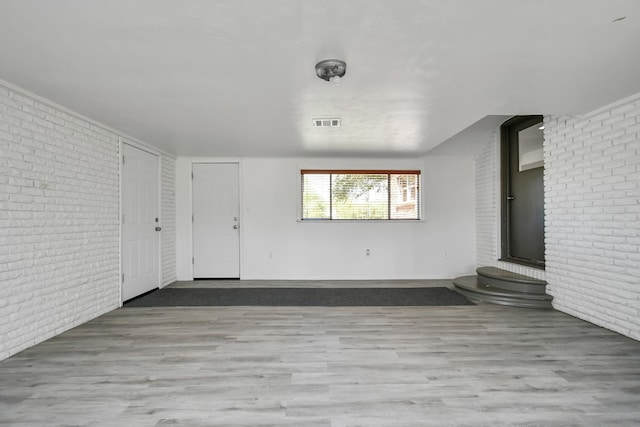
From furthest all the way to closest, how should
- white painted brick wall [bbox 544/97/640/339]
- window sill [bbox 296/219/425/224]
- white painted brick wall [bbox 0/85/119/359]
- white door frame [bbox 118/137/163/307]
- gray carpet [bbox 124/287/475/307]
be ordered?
window sill [bbox 296/219/425/224] < gray carpet [bbox 124/287/475/307] < white door frame [bbox 118/137/163/307] < white painted brick wall [bbox 544/97/640/339] < white painted brick wall [bbox 0/85/119/359]

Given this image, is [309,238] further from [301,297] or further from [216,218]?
[216,218]

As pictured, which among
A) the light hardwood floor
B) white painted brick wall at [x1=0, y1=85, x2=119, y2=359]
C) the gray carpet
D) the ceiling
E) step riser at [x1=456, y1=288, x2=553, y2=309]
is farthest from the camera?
the gray carpet

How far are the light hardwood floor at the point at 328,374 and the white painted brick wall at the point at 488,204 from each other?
1852 mm

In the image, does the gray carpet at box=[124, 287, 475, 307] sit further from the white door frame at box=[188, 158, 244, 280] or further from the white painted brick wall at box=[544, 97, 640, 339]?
the white painted brick wall at box=[544, 97, 640, 339]

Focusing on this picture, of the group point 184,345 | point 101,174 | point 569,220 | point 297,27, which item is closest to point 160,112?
point 101,174

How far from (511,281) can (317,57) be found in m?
3.85

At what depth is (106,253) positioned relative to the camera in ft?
12.6

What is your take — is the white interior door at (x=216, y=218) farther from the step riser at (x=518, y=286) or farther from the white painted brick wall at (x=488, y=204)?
the white painted brick wall at (x=488, y=204)

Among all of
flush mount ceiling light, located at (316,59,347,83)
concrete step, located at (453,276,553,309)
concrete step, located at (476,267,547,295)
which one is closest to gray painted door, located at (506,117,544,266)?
concrete step, located at (476,267,547,295)

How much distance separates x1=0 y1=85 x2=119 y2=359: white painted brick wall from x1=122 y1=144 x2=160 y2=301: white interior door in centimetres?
29

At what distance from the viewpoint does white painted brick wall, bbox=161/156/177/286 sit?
529cm

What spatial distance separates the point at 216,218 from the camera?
19.0ft

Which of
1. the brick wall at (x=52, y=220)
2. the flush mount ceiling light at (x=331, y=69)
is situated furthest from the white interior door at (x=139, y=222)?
the flush mount ceiling light at (x=331, y=69)

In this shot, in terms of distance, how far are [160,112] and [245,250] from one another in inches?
120
